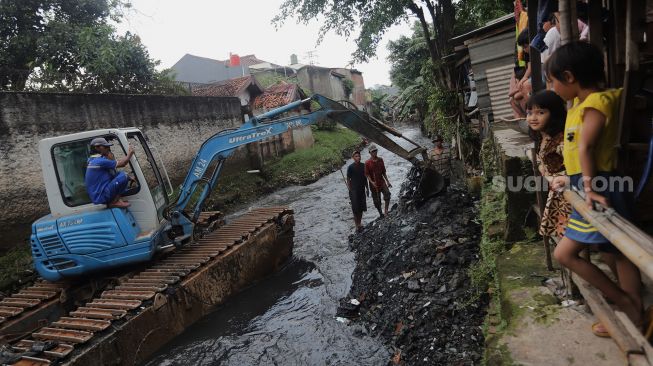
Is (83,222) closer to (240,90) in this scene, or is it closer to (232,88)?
(240,90)

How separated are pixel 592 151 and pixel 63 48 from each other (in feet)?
48.9

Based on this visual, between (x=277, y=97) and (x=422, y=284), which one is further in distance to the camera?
(x=277, y=97)

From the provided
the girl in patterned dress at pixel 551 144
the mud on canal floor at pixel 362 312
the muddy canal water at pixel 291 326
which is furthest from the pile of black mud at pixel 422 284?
the girl in patterned dress at pixel 551 144

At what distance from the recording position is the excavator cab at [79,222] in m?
5.22

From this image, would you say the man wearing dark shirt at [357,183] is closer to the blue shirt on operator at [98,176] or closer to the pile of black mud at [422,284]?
the pile of black mud at [422,284]

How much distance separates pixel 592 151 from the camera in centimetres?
197

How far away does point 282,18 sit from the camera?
13.3m

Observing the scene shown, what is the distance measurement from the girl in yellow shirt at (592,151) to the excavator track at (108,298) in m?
4.42

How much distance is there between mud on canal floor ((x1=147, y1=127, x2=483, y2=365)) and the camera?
3926 mm

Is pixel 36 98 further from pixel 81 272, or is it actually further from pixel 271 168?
pixel 271 168

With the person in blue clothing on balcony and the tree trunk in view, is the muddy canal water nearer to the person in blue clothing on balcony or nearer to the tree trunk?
the person in blue clothing on balcony

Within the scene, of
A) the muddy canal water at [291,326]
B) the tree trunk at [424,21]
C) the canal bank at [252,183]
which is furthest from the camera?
the tree trunk at [424,21]

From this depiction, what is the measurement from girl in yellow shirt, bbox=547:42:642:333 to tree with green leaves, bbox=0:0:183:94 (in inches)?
548

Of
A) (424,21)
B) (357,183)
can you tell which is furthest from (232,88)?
(357,183)
